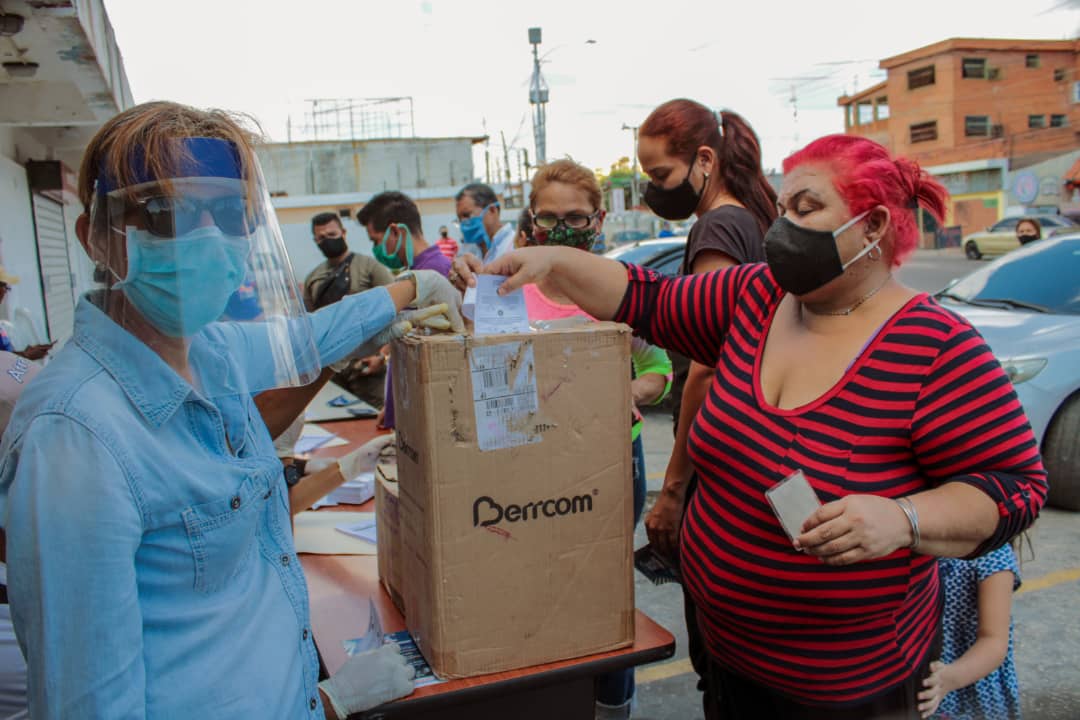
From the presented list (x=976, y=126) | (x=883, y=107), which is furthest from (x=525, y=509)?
(x=883, y=107)

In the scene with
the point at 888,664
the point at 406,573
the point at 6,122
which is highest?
the point at 6,122

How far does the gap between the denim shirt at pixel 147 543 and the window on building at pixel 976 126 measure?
41.8 meters

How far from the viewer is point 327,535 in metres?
2.48

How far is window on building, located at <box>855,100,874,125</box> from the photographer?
44.2 m

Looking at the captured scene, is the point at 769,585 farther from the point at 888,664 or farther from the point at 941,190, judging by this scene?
the point at 941,190

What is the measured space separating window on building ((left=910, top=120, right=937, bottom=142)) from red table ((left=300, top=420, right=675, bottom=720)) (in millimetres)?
41798

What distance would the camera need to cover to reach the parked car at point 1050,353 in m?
4.52

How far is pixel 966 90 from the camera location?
36.0m

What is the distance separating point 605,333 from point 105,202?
2.89 feet

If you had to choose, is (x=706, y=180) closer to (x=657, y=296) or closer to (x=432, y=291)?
(x=657, y=296)

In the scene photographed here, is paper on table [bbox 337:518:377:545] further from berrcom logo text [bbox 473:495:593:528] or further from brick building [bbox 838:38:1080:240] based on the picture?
brick building [bbox 838:38:1080:240]

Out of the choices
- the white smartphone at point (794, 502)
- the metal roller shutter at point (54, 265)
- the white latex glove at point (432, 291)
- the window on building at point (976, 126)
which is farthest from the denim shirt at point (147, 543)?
the window on building at point (976, 126)

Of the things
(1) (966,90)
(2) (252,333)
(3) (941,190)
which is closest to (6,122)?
(2) (252,333)

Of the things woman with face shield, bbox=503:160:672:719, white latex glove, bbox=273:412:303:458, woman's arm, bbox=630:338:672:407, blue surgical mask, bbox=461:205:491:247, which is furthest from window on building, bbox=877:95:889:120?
white latex glove, bbox=273:412:303:458
